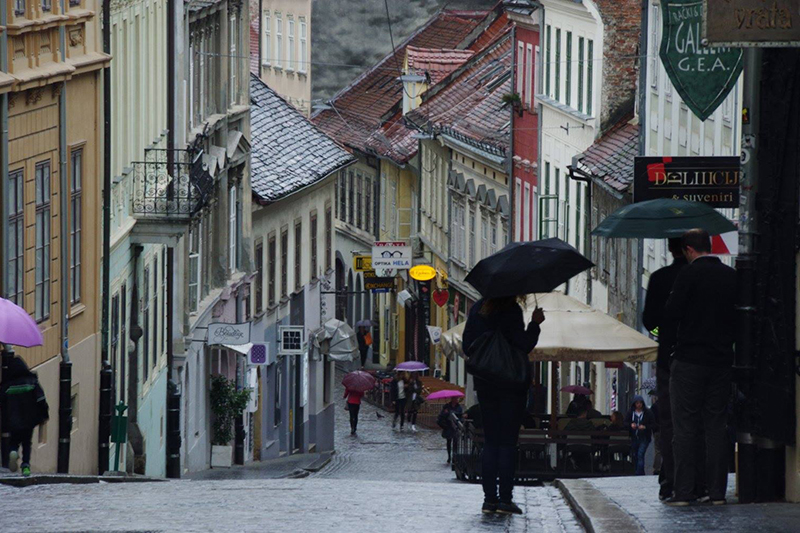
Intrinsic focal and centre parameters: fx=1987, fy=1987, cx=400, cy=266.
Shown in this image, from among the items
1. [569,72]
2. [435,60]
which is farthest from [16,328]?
[435,60]

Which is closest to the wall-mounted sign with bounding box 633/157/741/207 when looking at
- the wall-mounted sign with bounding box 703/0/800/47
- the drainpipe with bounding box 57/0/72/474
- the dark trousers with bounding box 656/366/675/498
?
the dark trousers with bounding box 656/366/675/498

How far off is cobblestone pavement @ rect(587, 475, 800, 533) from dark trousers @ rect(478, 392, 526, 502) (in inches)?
22.9

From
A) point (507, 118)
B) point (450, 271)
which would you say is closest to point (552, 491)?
point (507, 118)

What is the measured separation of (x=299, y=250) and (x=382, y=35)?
92.9 ft

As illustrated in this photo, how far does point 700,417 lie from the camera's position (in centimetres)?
1180

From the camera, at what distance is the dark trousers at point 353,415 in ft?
161

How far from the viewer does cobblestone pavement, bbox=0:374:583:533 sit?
38.4 feet

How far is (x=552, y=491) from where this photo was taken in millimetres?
14711

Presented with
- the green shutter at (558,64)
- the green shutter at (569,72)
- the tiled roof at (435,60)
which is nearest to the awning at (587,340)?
the green shutter at (569,72)

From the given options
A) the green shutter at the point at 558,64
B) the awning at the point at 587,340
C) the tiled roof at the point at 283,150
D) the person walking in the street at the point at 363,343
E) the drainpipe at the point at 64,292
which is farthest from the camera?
the person walking in the street at the point at 363,343

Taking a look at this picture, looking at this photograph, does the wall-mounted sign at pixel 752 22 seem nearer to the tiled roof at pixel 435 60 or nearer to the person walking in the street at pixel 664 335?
the person walking in the street at pixel 664 335

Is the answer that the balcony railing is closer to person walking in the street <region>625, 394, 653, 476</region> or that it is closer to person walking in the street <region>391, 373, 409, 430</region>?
person walking in the street <region>625, 394, 653, 476</region>

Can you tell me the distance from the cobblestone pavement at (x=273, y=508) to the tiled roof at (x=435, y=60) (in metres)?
52.0

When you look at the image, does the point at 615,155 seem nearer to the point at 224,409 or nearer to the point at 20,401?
the point at 224,409
